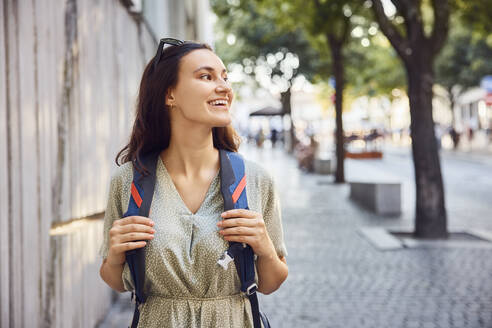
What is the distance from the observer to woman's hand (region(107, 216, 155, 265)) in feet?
6.00

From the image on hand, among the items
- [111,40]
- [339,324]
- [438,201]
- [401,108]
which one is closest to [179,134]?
[339,324]

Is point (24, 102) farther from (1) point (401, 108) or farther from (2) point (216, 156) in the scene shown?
(1) point (401, 108)

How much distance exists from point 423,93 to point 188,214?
A: 7.20 metres

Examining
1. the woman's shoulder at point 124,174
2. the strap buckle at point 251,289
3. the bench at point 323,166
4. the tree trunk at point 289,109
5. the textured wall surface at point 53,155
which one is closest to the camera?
the strap buckle at point 251,289

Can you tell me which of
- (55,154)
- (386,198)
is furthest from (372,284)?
(386,198)

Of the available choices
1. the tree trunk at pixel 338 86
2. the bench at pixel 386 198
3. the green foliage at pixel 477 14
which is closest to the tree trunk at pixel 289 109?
the tree trunk at pixel 338 86

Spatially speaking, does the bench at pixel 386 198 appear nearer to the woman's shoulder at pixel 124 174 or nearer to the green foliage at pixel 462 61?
the woman's shoulder at pixel 124 174

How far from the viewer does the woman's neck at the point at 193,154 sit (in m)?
2.06

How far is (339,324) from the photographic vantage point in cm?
490

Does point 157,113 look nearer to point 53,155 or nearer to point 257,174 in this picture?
point 257,174

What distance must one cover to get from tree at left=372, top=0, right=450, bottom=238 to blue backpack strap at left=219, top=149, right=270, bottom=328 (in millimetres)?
7046

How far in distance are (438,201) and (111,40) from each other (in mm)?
5392

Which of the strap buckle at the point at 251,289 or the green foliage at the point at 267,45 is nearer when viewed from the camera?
the strap buckle at the point at 251,289

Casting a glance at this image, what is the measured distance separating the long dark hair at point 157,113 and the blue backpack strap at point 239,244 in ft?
0.80
